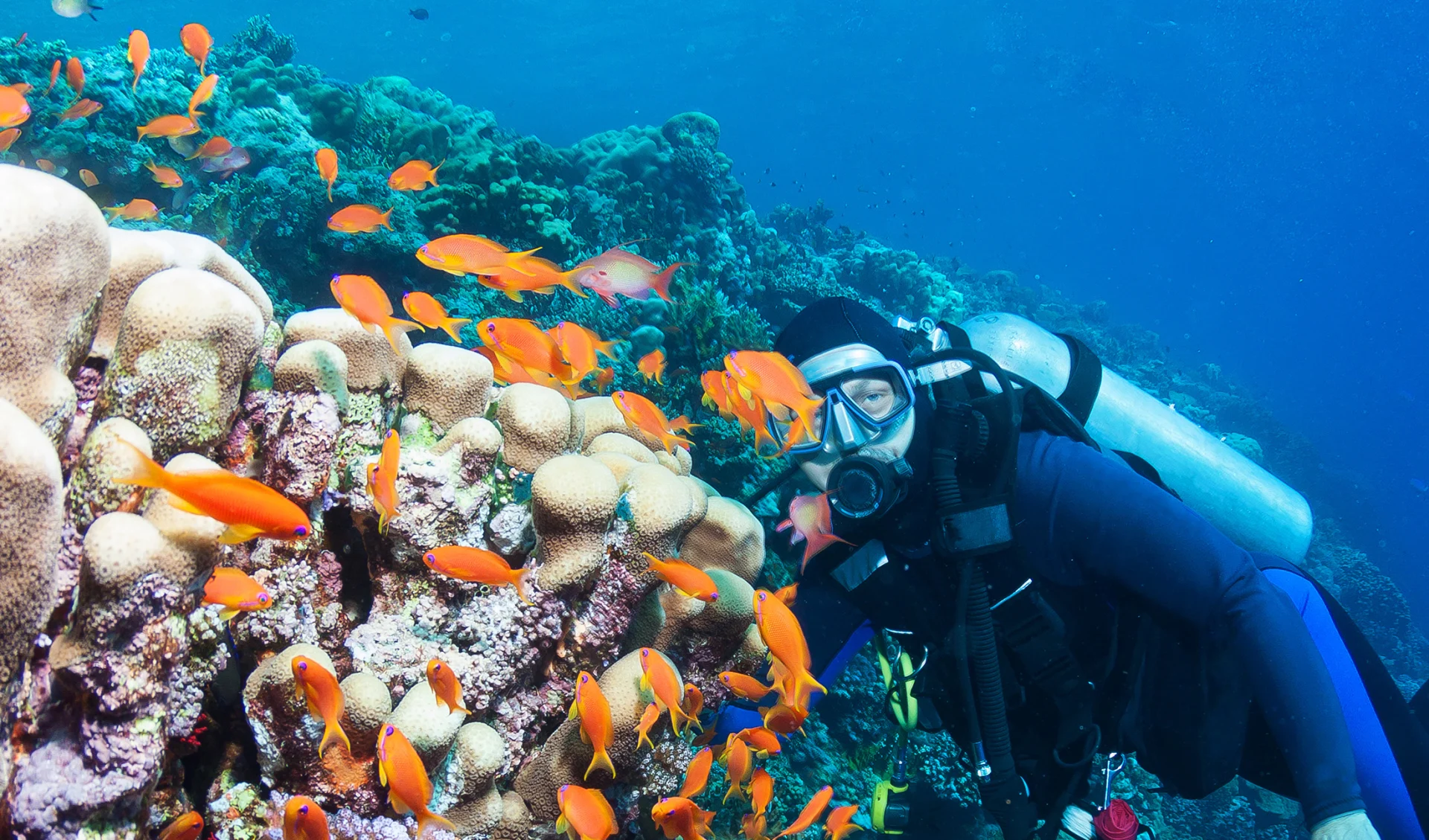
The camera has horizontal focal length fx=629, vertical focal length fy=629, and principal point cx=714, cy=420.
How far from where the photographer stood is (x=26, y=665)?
1.39 m

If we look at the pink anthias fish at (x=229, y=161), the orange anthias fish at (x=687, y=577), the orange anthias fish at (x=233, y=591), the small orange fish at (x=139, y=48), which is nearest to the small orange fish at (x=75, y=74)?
the pink anthias fish at (x=229, y=161)

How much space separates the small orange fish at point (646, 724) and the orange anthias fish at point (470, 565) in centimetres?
72

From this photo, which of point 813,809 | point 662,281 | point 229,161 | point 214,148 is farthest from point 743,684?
point 229,161

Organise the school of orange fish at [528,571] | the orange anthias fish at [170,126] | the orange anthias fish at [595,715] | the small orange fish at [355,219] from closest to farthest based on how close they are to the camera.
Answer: the school of orange fish at [528,571] < the orange anthias fish at [595,715] < the small orange fish at [355,219] < the orange anthias fish at [170,126]

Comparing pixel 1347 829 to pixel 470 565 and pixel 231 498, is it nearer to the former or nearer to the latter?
pixel 470 565

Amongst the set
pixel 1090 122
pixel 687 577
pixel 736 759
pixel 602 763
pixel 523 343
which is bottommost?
pixel 736 759

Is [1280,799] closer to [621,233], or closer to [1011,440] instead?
[1011,440]

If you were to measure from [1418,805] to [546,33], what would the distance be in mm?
91670

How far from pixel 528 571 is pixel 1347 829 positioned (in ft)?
11.1

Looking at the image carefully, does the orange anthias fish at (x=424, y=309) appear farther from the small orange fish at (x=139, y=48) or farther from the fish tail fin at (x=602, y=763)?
the small orange fish at (x=139, y=48)

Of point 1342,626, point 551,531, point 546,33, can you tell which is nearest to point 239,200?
point 551,531

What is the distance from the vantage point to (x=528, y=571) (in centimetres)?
229

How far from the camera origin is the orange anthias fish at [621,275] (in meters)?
3.20

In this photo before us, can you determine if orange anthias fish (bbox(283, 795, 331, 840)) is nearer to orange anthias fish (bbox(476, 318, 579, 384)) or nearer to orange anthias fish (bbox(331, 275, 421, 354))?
orange anthias fish (bbox(331, 275, 421, 354))
